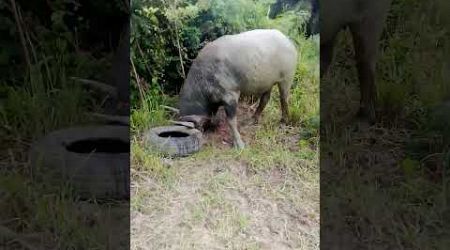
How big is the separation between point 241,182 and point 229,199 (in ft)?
0.22

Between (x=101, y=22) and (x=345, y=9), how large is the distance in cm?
82

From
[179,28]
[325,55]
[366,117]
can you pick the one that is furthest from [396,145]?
[179,28]

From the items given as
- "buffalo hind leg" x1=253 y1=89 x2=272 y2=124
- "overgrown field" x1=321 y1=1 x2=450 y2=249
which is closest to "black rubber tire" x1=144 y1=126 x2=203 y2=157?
"buffalo hind leg" x1=253 y1=89 x2=272 y2=124

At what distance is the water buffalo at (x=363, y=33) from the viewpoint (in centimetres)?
217

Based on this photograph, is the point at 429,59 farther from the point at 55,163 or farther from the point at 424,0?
the point at 55,163

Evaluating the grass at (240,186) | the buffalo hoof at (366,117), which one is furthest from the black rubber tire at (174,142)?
the buffalo hoof at (366,117)

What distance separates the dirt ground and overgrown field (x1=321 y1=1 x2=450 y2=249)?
0.31ft

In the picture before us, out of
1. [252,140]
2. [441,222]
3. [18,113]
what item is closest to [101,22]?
[18,113]

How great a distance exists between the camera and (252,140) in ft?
7.06

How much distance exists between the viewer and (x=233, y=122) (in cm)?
213

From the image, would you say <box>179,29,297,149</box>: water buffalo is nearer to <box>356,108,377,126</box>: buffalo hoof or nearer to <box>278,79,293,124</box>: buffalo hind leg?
<box>278,79,293,124</box>: buffalo hind leg

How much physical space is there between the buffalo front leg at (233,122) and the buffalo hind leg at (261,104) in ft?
0.23

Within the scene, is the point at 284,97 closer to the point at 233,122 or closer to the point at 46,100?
the point at 233,122

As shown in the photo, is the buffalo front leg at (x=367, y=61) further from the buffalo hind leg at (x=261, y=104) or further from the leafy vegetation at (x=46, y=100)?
the leafy vegetation at (x=46, y=100)
